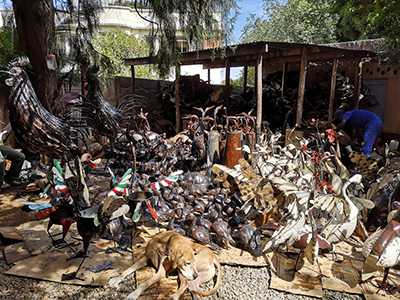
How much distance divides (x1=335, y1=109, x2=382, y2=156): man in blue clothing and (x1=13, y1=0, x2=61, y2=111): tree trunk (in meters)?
5.10

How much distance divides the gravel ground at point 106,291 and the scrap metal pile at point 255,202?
34 cm

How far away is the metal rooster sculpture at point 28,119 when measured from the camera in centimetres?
339

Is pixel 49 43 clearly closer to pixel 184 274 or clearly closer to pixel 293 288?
pixel 184 274

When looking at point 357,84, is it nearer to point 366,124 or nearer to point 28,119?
point 366,124

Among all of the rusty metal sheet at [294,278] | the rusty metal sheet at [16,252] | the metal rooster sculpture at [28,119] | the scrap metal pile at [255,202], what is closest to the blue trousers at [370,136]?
the scrap metal pile at [255,202]

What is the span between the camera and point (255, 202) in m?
3.01

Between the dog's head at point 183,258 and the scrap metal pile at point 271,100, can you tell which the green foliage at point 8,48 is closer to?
the scrap metal pile at point 271,100

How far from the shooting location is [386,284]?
245cm

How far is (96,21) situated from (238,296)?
466 cm

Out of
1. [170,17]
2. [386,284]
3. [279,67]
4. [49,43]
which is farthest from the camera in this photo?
[279,67]

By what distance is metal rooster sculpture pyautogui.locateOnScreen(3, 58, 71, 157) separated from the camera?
339 centimetres

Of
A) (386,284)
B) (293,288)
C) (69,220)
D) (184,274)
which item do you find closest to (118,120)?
(69,220)

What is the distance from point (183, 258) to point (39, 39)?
4.15 meters

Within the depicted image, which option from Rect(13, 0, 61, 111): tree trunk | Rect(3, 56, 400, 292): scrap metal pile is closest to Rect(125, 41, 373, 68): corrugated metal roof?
Rect(3, 56, 400, 292): scrap metal pile
